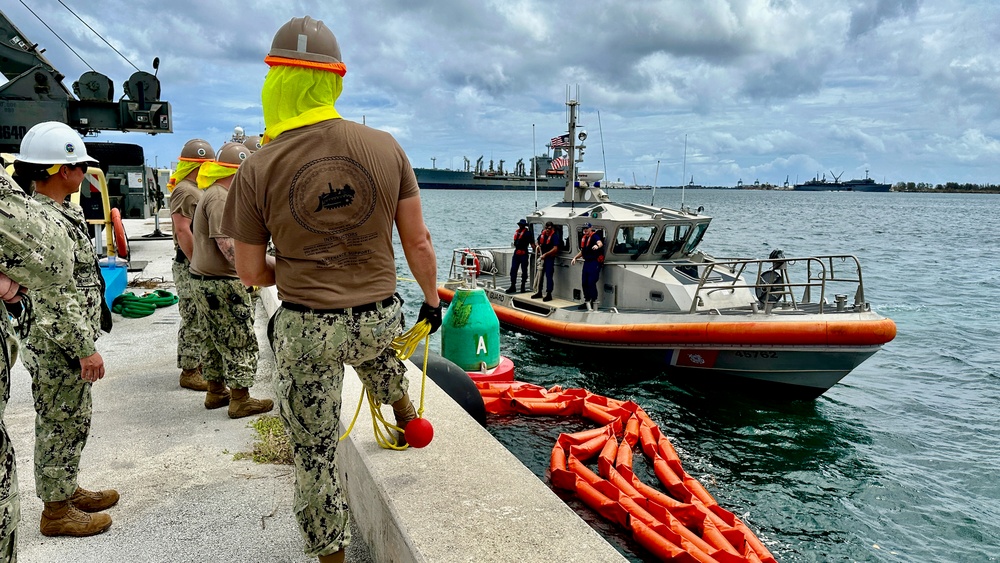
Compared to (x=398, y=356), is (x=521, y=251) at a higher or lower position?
lower

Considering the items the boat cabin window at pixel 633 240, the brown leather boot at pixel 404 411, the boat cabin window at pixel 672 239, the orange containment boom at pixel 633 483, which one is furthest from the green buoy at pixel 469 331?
the boat cabin window at pixel 672 239

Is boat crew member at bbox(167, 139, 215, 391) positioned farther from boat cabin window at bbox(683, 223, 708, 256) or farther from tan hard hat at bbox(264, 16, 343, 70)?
boat cabin window at bbox(683, 223, 708, 256)

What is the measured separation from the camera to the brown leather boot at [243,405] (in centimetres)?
428

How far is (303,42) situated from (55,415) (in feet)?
6.33

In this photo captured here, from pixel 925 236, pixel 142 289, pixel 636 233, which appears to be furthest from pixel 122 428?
pixel 925 236

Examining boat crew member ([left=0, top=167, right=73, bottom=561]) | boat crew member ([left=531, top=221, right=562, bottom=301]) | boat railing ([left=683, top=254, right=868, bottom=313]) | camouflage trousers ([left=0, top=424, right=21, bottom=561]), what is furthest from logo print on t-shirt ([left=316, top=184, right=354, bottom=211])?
boat crew member ([left=531, top=221, right=562, bottom=301])

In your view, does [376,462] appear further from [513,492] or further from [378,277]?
[378,277]

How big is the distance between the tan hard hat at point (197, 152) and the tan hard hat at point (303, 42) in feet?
9.97

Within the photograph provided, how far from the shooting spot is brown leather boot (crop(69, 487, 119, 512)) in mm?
3020

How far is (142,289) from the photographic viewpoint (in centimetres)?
902

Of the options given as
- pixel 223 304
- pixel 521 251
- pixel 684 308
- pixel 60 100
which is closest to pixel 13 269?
pixel 223 304

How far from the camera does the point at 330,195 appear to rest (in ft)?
7.02

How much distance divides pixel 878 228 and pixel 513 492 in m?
61.1

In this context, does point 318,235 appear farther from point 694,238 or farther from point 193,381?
point 694,238
